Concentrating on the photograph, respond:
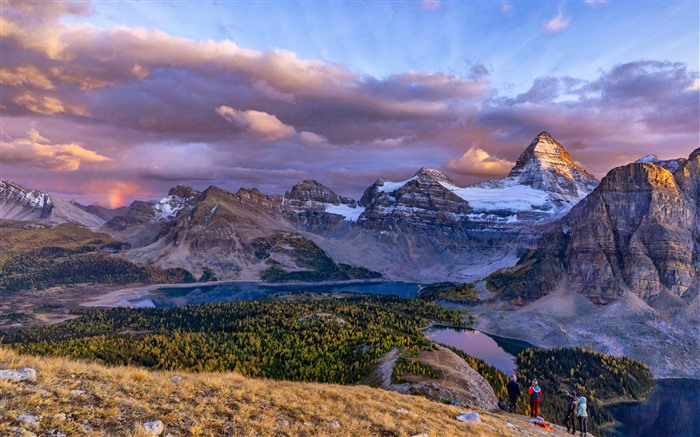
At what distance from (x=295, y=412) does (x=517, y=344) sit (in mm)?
186478

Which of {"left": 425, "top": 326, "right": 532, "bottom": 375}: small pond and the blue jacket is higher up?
the blue jacket

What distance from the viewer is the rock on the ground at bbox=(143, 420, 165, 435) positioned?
2098 centimetres

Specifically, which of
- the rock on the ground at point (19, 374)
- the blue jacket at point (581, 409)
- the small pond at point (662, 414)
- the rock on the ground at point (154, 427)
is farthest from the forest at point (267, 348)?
the small pond at point (662, 414)

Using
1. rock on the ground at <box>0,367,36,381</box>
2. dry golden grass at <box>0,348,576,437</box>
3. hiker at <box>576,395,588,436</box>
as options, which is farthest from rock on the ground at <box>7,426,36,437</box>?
hiker at <box>576,395,588,436</box>

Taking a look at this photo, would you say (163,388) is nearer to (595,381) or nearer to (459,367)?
(459,367)

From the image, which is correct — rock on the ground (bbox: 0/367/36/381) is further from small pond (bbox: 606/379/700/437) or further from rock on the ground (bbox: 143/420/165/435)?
small pond (bbox: 606/379/700/437)

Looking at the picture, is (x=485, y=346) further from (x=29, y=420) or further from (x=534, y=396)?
(x=29, y=420)

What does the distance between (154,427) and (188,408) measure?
4.41 m

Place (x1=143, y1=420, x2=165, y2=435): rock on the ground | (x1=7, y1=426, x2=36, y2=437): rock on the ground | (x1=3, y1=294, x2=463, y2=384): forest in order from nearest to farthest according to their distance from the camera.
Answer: (x1=7, y1=426, x2=36, y2=437): rock on the ground → (x1=143, y1=420, x2=165, y2=435): rock on the ground → (x1=3, y1=294, x2=463, y2=384): forest

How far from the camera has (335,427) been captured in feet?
92.1

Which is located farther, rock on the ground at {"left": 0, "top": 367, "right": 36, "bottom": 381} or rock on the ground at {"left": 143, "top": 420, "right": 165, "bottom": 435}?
rock on the ground at {"left": 0, "top": 367, "right": 36, "bottom": 381}

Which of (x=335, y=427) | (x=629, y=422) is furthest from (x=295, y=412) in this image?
(x=629, y=422)

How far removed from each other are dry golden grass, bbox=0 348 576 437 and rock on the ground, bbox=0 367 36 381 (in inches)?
14.9

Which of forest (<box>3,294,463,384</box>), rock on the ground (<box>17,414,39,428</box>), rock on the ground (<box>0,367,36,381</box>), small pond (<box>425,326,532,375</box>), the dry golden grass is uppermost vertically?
rock on the ground (<box>0,367,36,381</box>)
